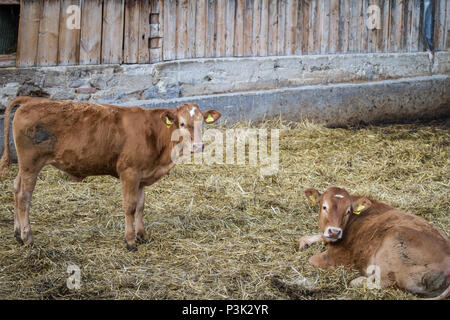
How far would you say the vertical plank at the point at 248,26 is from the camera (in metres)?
9.16

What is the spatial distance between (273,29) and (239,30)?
2.19 ft

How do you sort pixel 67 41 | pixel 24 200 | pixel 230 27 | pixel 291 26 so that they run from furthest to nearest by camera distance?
pixel 291 26 < pixel 230 27 < pixel 67 41 < pixel 24 200

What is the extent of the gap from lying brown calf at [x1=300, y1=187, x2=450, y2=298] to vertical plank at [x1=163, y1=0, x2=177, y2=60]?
4.44m

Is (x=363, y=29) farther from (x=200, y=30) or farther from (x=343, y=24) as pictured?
(x=200, y=30)

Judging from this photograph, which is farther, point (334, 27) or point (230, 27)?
point (334, 27)

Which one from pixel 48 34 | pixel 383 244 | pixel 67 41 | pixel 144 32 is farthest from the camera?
pixel 144 32

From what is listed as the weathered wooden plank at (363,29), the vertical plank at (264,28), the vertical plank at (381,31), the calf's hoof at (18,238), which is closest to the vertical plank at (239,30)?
the vertical plank at (264,28)

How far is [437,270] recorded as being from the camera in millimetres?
4066

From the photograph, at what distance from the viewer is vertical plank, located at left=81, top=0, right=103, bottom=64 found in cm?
786

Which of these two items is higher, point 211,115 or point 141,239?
point 211,115

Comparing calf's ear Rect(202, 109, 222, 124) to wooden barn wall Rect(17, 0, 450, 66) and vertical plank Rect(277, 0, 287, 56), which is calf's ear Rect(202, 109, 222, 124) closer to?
wooden barn wall Rect(17, 0, 450, 66)

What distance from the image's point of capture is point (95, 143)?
16.4ft

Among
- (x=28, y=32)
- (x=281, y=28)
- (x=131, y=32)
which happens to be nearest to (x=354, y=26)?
(x=281, y=28)
